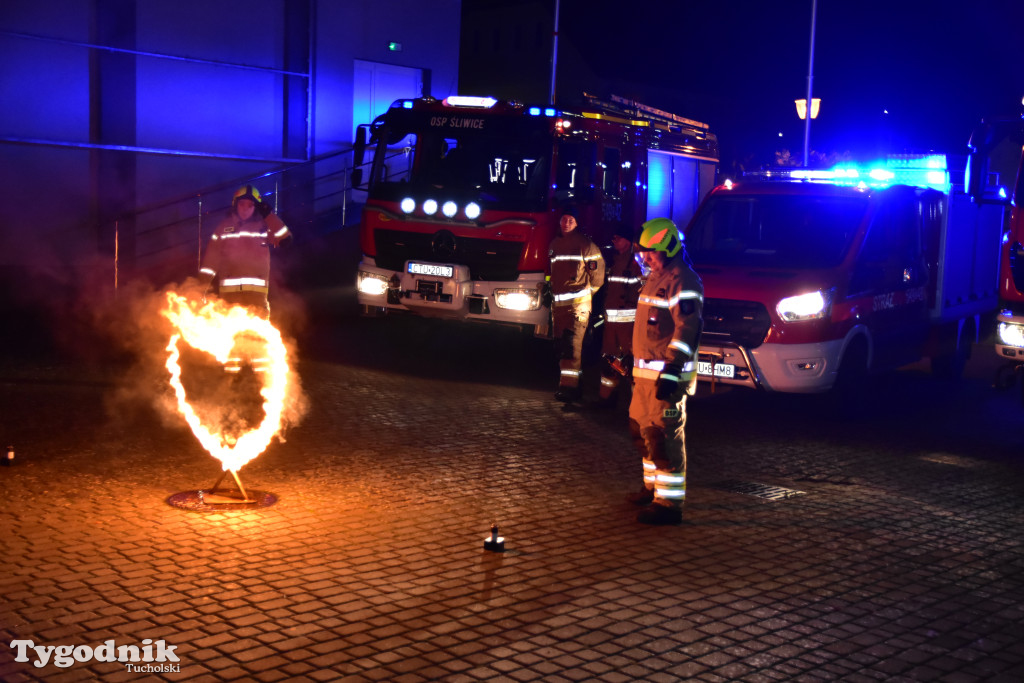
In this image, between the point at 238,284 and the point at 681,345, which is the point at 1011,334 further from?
the point at 238,284

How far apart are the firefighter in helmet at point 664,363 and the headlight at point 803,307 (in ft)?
12.1

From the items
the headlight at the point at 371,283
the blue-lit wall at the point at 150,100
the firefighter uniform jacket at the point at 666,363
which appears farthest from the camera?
the blue-lit wall at the point at 150,100

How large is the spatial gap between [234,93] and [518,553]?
18916 millimetres

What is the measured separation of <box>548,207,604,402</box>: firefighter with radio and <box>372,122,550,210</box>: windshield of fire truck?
1975 millimetres

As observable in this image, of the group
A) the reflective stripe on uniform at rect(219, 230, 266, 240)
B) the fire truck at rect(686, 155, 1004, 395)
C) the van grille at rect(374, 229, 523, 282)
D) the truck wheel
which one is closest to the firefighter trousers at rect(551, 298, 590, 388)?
the fire truck at rect(686, 155, 1004, 395)

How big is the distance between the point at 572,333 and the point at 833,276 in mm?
2811

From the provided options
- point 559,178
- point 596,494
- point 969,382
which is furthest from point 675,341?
point 969,382

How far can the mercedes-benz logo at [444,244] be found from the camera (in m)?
14.3

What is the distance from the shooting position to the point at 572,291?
12.2 metres

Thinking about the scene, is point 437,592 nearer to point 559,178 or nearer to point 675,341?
point 675,341

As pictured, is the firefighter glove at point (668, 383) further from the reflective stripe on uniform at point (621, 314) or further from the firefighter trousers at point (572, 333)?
the firefighter trousers at point (572, 333)

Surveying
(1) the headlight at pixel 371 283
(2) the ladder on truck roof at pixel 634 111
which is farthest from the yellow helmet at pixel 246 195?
(2) the ladder on truck roof at pixel 634 111

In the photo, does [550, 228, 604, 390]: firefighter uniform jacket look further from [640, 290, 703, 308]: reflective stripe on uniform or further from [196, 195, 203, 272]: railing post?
[196, 195, 203, 272]: railing post

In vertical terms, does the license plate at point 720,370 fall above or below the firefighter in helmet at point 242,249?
below
